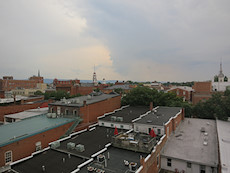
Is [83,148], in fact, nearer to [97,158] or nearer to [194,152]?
[97,158]

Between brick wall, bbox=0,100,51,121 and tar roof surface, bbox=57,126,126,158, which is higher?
brick wall, bbox=0,100,51,121

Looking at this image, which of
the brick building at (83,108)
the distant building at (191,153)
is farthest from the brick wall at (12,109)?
the distant building at (191,153)

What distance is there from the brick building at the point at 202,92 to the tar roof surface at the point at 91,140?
53869 mm

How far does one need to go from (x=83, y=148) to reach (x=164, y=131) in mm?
12389

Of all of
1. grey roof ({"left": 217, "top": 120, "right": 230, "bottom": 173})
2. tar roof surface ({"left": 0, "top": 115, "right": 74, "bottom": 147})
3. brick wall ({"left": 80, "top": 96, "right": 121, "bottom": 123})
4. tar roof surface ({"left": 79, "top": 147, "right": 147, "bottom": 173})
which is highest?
brick wall ({"left": 80, "top": 96, "right": 121, "bottom": 123})

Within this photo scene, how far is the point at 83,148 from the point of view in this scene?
2055cm

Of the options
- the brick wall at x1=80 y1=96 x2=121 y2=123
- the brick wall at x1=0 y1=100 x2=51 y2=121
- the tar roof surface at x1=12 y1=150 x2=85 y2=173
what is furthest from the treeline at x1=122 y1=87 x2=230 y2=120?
the tar roof surface at x1=12 y1=150 x2=85 y2=173

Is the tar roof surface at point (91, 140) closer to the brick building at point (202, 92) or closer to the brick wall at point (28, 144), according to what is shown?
the brick wall at point (28, 144)

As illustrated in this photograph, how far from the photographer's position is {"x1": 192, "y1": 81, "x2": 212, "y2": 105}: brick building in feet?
220

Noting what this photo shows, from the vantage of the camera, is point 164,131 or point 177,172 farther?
point 164,131

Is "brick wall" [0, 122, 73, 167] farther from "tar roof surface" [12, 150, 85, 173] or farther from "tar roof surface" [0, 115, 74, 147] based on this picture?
"tar roof surface" [12, 150, 85, 173]

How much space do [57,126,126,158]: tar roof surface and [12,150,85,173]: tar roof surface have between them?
1.13 m

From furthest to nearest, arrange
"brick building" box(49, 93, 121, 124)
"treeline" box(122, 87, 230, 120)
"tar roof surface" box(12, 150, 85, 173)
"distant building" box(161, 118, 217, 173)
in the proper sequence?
1. "treeline" box(122, 87, 230, 120)
2. "brick building" box(49, 93, 121, 124)
3. "distant building" box(161, 118, 217, 173)
4. "tar roof surface" box(12, 150, 85, 173)

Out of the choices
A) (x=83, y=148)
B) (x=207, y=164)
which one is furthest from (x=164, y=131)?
(x=83, y=148)
